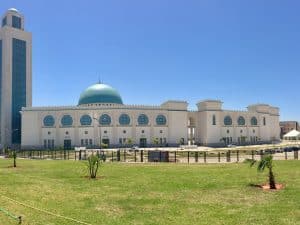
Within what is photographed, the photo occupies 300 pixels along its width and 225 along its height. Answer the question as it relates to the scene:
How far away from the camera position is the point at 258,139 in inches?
4412

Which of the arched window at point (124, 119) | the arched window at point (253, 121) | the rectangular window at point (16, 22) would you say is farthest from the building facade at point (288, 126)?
the rectangular window at point (16, 22)

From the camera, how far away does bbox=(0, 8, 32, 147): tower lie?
305 ft

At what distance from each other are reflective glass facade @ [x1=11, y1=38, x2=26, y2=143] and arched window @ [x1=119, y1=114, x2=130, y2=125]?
2774 cm

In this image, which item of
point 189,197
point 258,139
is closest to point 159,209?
point 189,197

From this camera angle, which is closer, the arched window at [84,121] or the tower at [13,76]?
the arched window at [84,121]

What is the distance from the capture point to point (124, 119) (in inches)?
3661

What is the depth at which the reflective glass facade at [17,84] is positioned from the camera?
3711 inches

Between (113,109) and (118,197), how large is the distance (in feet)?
247

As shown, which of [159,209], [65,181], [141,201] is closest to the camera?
[159,209]

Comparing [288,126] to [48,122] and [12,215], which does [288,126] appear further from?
[12,215]

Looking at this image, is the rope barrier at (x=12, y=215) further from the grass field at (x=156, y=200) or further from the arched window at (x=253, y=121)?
the arched window at (x=253, y=121)

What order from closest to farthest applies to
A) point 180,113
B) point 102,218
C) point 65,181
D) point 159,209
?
1. point 102,218
2. point 159,209
3. point 65,181
4. point 180,113

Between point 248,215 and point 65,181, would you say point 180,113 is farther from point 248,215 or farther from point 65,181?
point 248,215

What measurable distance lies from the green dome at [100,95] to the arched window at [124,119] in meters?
9.04
